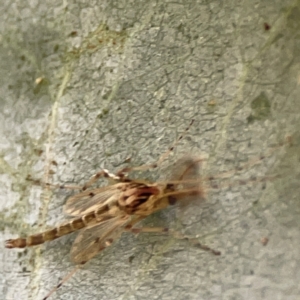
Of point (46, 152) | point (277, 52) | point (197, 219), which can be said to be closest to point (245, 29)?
point (277, 52)

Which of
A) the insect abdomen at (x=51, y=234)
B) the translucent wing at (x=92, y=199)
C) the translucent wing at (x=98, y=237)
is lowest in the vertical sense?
the translucent wing at (x=98, y=237)

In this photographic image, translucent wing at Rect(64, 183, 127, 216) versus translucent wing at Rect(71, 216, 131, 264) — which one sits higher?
translucent wing at Rect(64, 183, 127, 216)

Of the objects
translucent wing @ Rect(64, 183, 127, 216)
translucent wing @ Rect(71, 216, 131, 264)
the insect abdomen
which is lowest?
translucent wing @ Rect(71, 216, 131, 264)

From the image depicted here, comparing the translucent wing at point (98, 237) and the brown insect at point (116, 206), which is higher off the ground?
the brown insect at point (116, 206)

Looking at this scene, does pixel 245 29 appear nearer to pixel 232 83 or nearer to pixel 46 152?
pixel 232 83

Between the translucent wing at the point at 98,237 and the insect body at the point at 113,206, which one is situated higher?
the insect body at the point at 113,206

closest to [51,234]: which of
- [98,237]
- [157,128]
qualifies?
[98,237]
